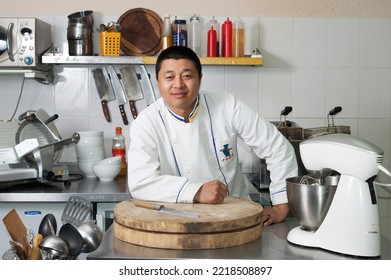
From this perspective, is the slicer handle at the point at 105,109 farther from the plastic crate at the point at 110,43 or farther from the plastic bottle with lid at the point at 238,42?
the plastic bottle with lid at the point at 238,42

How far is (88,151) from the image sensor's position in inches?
108

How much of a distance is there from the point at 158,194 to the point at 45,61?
1.39 meters

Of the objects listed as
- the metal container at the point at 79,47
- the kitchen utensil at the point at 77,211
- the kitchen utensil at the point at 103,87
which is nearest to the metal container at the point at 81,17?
the metal container at the point at 79,47

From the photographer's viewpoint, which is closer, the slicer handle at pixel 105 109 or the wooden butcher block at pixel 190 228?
the wooden butcher block at pixel 190 228

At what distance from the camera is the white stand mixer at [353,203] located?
4.12ft

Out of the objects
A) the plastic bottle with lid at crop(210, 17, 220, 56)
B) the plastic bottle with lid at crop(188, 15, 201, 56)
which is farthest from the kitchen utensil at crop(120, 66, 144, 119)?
the plastic bottle with lid at crop(210, 17, 220, 56)

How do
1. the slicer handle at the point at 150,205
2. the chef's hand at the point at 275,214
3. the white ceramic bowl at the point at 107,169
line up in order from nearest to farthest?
the slicer handle at the point at 150,205 < the chef's hand at the point at 275,214 < the white ceramic bowl at the point at 107,169

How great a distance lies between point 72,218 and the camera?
1.54 meters

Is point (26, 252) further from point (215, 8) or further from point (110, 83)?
point (215, 8)

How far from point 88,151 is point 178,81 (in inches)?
42.7

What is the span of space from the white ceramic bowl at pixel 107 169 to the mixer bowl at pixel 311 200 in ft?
4.70

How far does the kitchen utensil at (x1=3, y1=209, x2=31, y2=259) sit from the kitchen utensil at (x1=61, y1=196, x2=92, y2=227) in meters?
0.22

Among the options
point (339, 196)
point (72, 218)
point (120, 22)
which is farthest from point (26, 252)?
point (120, 22)
